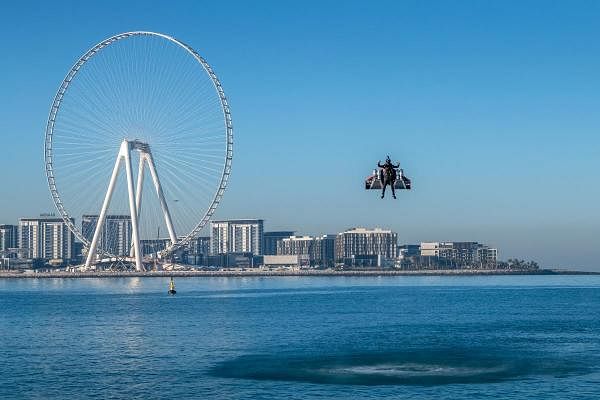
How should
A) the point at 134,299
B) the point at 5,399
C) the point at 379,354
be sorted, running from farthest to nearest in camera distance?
the point at 134,299 < the point at 379,354 < the point at 5,399

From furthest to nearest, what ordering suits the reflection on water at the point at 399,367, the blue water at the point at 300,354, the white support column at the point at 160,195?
1. the white support column at the point at 160,195
2. the reflection on water at the point at 399,367
3. the blue water at the point at 300,354

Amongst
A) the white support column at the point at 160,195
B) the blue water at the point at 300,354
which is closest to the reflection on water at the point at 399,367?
the blue water at the point at 300,354

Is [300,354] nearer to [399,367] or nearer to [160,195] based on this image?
[399,367]

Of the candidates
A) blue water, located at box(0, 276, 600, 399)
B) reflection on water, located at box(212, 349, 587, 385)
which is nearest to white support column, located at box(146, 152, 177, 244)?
blue water, located at box(0, 276, 600, 399)

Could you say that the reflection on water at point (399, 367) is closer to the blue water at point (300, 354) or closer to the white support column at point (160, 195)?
the blue water at point (300, 354)

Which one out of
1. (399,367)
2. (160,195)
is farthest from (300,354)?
(160,195)

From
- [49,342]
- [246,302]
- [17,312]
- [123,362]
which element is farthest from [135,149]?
[123,362]

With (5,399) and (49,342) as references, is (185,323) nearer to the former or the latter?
(49,342)

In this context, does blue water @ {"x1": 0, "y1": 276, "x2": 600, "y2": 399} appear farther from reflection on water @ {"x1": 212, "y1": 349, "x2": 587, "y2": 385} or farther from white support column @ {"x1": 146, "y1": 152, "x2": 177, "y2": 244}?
white support column @ {"x1": 146, "y1": 152, "x2": 177, "y2": 244}
